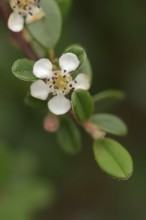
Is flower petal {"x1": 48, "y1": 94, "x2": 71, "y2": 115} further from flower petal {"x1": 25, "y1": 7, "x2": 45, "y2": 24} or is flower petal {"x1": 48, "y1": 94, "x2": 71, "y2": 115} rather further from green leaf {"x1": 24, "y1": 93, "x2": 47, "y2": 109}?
flower petal {"x1": 25, "y1": 7, "x2": 45, "y2": 24}

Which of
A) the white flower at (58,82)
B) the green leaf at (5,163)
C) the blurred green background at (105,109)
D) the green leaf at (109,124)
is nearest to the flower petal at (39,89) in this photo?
the white flower at (58,82)

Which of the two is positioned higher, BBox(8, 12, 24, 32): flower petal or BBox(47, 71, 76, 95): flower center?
BBox(8, 12, 24, 32): flower petal

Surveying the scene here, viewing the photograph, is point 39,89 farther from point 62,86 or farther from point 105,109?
point 105,109

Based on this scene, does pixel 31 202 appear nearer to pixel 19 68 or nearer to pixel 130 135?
pixel 130 135

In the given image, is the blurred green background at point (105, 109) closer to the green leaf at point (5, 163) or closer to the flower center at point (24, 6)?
the green leaf at point (5, 163)

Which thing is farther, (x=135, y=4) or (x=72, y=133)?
(x=135, y=4)

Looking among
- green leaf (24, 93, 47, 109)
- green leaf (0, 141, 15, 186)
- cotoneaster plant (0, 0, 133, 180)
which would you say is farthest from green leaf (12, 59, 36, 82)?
green leaf (0, 141, 15, 186)

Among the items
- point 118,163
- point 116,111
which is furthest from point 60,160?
point 118,163
